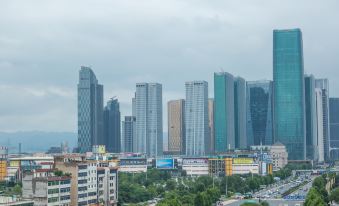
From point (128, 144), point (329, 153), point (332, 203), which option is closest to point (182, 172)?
point (332, 203)

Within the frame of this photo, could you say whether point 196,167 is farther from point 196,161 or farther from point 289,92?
point 289,92

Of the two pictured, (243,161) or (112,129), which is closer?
(243,161)

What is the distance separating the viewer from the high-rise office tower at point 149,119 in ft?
557

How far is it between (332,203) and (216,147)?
101224mm

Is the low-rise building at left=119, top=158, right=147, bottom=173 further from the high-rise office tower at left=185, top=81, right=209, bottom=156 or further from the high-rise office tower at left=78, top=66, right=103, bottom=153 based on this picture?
the high-rise office tower at left=78, top=66, right=103, bottom=153

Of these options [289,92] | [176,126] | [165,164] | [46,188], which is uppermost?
[289,92]

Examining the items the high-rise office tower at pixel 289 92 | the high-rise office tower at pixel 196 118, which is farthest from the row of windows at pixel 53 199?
the high-rise office tower at pixel 196 118

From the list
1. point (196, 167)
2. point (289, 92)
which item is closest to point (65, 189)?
point (196, 167)

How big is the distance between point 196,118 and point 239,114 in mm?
18403

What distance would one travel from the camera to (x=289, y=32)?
151750 millimetres

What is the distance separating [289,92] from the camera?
154375mm

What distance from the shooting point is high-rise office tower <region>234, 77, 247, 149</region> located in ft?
568

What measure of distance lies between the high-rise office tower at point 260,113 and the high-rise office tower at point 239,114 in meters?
2.73

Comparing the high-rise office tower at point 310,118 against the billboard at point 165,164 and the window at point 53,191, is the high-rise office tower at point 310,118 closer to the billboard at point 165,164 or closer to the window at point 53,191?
the billboard at point 165,164
